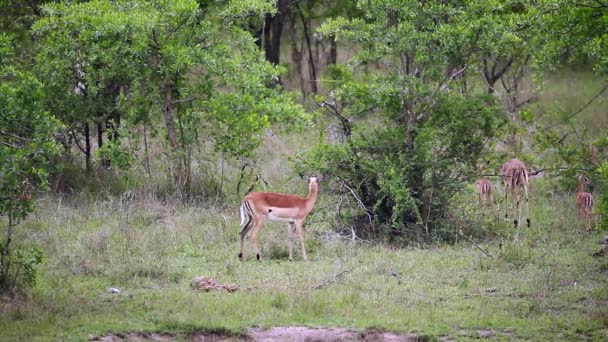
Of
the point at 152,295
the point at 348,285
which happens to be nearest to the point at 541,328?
the point at 348,285

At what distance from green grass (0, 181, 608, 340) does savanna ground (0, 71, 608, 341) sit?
21 mm

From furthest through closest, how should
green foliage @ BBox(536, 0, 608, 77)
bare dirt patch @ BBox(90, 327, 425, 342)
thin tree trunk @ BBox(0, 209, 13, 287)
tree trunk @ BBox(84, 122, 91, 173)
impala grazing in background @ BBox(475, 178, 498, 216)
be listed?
tree trunk @ BBox(84, 122, 91, 173), impala grazing in background @ BBox(475, 178, 498, 216), green foliage @ BBox(536, 0, 608, 77), thin tree trunk @ BBox(0, 209, 13, 287), bare dirt patch @ BBox(90, 327, 425, 342)

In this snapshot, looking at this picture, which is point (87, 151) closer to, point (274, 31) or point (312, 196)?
point (312, 196)

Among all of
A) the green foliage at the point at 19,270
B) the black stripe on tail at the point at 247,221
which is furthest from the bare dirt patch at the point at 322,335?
the black stripe on tail at the point at 247,221

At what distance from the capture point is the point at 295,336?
27.9ft

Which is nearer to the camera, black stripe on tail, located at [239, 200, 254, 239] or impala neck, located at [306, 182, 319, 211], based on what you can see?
black stripe on tail, located at [239, 200, 254, 239]

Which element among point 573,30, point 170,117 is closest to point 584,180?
point 573,30

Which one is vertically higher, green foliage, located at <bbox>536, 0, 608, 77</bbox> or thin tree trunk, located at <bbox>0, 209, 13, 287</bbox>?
green foliage, located at <bbox>536, 0, 608, 77</bbox>

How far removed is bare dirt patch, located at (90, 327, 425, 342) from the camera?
27.8 ft

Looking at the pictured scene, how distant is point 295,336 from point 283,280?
201cm

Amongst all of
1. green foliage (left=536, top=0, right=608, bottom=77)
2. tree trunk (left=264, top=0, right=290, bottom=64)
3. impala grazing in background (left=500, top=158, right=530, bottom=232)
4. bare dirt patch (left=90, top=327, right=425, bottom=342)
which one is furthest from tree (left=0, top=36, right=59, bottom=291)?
tree trunk (left=264, top=0, right=290, bottom=64)

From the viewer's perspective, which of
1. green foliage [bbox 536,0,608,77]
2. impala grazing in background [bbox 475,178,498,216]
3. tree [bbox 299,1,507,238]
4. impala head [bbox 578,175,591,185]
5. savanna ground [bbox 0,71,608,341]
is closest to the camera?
savanna ground [bbox 0,71,608,341]

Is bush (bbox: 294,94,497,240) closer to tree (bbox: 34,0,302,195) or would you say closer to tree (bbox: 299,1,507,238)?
tree (bbox: 299,1,507,238)

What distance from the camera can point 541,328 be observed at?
28.6 feet
